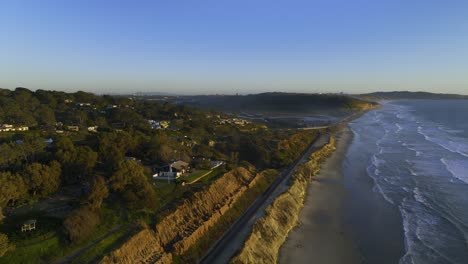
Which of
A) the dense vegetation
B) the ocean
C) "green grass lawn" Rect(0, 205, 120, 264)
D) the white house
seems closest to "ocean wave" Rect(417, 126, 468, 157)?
the ocean

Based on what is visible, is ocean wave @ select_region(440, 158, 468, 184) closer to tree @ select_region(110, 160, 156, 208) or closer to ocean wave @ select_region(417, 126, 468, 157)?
ocean wave @ select_region(417, 126, 468, 157)

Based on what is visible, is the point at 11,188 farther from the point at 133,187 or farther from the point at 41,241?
the point at 133,187

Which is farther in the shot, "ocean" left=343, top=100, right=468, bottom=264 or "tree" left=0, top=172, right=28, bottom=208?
"ocean" left=343, top=100, right=468, bottom=264

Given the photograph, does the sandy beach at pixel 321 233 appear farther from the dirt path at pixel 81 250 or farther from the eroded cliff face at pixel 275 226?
the dirt path at pixel 81 250

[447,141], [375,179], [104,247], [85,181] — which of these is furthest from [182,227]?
[447,141]

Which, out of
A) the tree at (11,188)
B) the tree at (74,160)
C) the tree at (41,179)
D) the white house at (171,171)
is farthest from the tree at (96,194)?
the white house at (171,171)
